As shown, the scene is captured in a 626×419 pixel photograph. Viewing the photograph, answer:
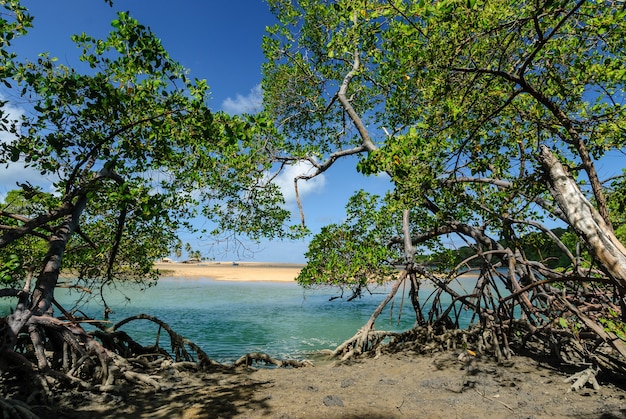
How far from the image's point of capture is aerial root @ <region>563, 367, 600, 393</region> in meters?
6.88

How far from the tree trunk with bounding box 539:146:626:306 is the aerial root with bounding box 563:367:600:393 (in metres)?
3.10

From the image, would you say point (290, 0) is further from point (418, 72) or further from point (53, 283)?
point (53, 283)

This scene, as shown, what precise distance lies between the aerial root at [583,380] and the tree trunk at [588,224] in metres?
3.10

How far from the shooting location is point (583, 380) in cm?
699

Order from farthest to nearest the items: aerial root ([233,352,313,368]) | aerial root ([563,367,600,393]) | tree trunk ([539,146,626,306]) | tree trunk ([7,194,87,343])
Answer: aerial root ([233,352,313,368]) < aerial root ([563,367,600,393]) < tree trunk ([7,194,87,343]) < tree trunk ([539,146,626,306])

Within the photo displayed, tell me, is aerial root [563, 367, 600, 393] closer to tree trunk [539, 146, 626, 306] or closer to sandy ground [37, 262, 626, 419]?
sandy ground [37, 262, 626, 419]

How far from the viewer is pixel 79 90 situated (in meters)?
6.24

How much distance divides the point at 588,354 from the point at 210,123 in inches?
344

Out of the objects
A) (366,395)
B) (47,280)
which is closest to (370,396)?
(366,395)

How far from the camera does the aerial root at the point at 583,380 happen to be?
22.6 feet

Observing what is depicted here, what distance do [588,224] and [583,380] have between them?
4.63 meters

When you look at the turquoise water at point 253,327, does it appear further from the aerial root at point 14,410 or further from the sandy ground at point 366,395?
the aerial root at point 14,410

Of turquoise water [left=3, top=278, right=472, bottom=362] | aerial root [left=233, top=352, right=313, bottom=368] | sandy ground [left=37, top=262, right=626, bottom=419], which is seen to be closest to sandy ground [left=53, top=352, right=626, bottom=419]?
sandy ground [left=37, top=262, right=626, bottom=419]

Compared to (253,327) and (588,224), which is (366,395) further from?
(253,327)
